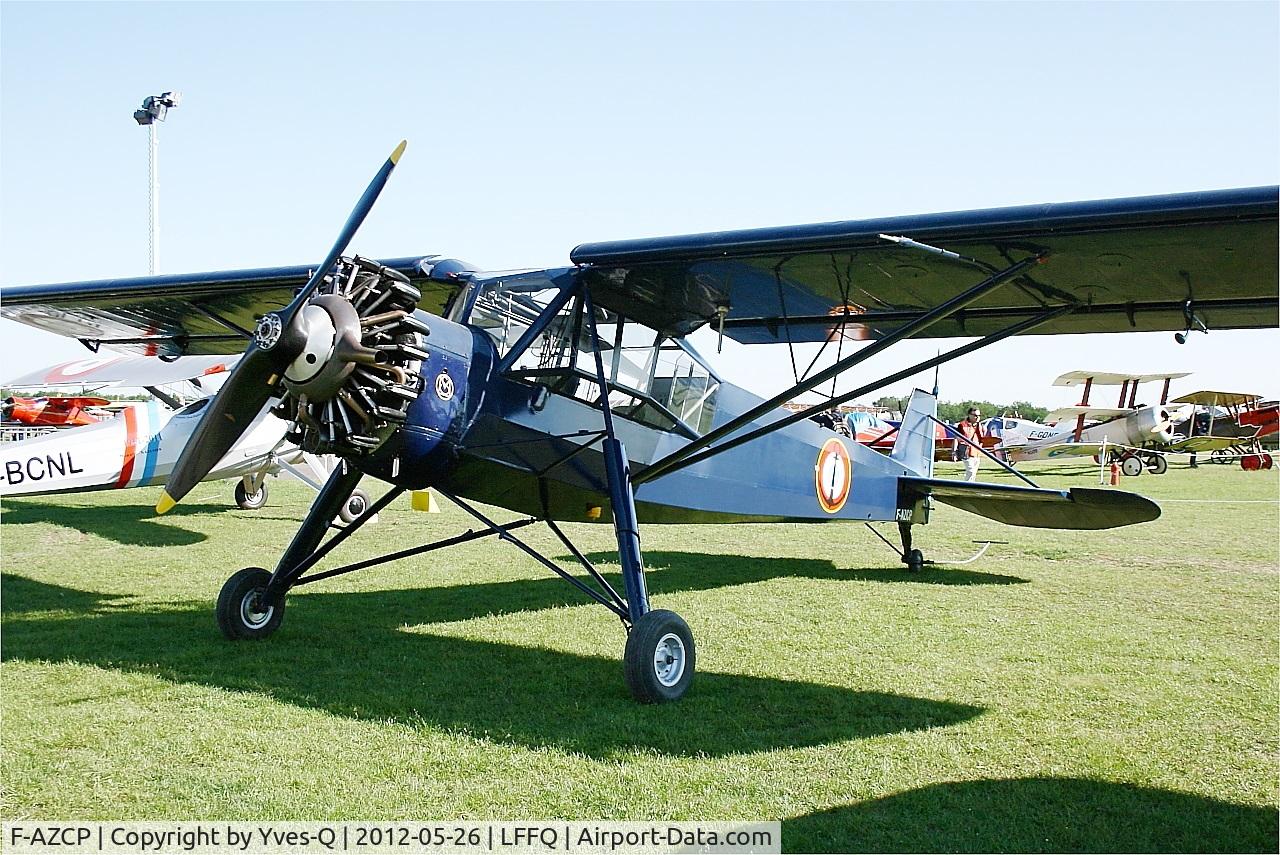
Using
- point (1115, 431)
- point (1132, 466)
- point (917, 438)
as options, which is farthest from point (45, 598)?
point (1115, 431)

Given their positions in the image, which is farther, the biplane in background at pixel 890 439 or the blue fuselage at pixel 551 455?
the biplane in background at pixel 890 439

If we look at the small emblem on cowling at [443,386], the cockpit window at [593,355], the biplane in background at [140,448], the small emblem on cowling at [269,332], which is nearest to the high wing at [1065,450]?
the biplane in background at [140,448]

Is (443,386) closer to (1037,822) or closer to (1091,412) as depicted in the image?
(1037,822)

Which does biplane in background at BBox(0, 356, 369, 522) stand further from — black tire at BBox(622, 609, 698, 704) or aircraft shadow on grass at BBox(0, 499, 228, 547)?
black tire at BBox(622, 609, 698, 704)

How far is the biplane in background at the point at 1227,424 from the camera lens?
35938mm

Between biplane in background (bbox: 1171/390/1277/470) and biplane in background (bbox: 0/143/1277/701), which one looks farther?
biplane in background (bbox: 1171/390/1277/470)

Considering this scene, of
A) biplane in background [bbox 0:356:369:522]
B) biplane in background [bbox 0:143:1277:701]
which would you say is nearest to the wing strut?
biplane in background [bbox 0:143:1277:701]

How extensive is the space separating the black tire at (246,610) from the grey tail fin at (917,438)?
22.5 feet

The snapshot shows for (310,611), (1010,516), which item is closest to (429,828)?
(310,611)

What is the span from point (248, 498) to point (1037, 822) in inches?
590

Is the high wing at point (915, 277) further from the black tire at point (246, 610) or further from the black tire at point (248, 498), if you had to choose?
the black tire at point (248, 498)

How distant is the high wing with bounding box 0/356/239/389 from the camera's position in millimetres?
15836

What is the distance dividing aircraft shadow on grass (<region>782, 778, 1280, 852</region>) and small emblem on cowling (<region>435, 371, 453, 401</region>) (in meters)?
3.06

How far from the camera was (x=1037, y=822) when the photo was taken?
12.3 feet
